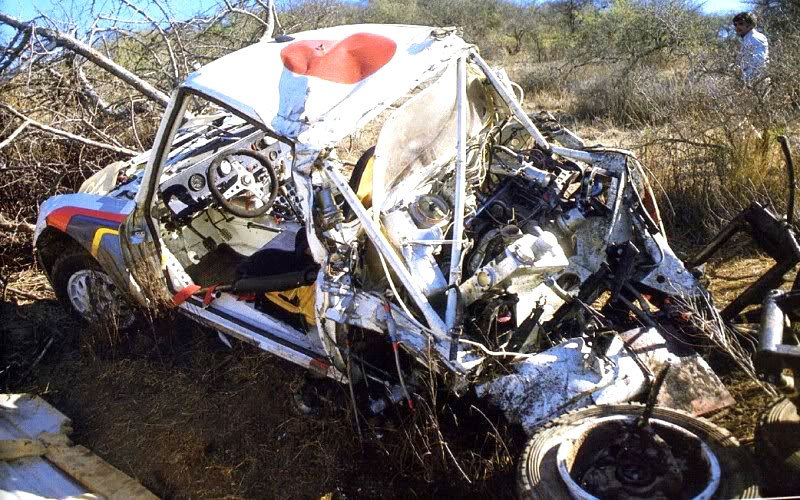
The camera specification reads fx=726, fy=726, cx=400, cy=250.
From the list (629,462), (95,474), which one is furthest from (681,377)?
(95,474)

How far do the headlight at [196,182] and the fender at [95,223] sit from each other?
433mm

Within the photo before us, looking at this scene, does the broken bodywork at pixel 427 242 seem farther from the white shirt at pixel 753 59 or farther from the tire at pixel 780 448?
the white shirt at pixel 753 59

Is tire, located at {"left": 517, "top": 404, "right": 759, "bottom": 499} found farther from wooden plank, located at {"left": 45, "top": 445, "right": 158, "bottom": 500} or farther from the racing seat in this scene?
wooden plank, located at {"left": 45, "top": 445, "right": 158, "bottom": 500}

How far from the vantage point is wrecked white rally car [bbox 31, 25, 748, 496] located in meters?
3.28

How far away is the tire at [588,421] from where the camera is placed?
2.54m

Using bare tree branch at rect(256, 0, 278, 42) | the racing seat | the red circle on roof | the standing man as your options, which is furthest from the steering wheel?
the standing man

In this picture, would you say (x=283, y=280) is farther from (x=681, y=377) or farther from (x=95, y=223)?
(x=681, y=377)

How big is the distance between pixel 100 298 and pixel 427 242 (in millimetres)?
2710

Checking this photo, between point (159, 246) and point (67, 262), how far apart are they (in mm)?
1065

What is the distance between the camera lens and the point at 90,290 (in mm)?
5055

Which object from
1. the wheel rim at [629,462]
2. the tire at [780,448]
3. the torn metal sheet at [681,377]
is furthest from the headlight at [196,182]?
the tire at [780,448]

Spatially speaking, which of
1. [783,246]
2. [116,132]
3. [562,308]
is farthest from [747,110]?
[116,132]

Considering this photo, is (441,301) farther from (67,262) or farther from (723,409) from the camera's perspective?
(67,262)

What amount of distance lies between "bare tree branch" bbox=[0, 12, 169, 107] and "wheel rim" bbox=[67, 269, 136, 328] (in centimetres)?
229
